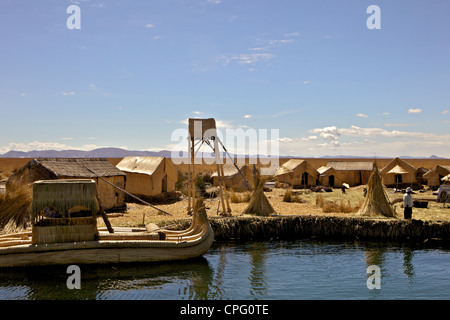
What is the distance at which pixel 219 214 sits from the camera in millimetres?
15617

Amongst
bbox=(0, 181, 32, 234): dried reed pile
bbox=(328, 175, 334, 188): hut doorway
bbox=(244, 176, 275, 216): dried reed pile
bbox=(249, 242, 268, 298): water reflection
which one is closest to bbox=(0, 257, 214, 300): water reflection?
bbox=(249, 242, 268, 298): water reflection

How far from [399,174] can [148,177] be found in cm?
1770

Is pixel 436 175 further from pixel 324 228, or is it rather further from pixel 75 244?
pixel 75 244

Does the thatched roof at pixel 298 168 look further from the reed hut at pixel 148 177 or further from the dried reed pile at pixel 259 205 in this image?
the dried reed pile at pixel 259 205

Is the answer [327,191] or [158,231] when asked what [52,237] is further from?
[327,191]

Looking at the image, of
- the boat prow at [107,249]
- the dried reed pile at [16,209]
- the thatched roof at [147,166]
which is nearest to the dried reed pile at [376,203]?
the boat prow at [107,249]

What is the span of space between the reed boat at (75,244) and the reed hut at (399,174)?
68.1 ft

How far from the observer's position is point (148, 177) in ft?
67.3

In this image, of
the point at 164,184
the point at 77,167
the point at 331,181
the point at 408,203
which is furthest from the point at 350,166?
the point at 77,167

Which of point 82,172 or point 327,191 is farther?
point 327,191

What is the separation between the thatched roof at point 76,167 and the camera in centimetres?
1566
